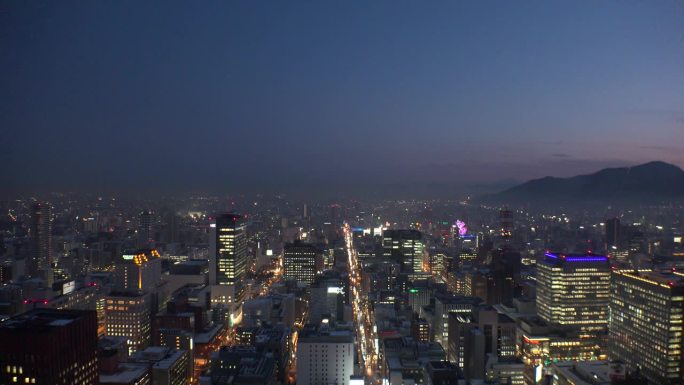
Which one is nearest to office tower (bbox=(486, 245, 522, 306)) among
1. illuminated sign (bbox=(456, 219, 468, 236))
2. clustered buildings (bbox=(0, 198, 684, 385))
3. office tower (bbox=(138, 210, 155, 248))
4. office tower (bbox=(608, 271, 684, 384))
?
clustered buildings (bbox=(0, 198, 684, 385))

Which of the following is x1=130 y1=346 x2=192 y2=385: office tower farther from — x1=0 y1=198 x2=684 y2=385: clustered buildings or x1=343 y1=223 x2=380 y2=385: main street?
x1=343 y1=223 x2=380 y2=385: main street

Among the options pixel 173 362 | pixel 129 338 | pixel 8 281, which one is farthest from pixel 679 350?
pixel 8 281

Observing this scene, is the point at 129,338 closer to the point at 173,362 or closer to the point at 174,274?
the point at 173,362

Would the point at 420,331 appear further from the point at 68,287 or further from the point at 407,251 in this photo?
the point at 407,251

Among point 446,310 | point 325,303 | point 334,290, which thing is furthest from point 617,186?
point 325,303

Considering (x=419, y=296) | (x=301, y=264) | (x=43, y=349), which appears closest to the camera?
(x=43, y=349)

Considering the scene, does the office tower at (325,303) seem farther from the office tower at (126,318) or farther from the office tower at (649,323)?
the office tower at (649,323)
